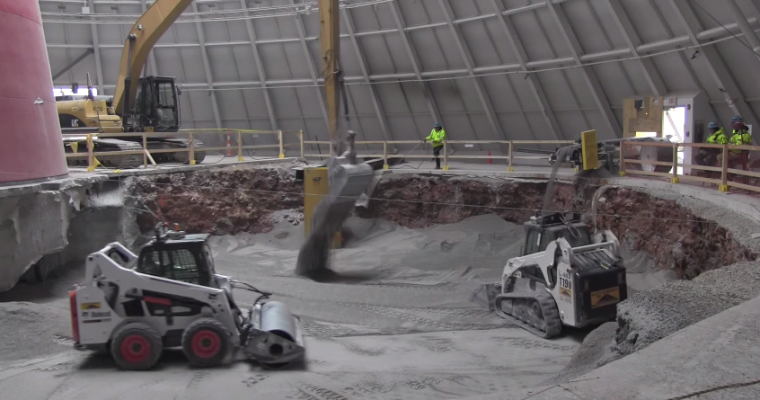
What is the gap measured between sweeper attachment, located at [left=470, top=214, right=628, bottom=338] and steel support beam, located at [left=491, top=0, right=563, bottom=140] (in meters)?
8.97

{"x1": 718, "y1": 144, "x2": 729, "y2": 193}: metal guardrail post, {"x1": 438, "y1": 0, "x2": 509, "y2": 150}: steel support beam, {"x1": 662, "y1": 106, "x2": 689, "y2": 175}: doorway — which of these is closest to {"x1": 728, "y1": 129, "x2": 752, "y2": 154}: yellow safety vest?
{"x1": 718, "y1": 144, "x2": 729, "y2": 193}: metal guardrail post

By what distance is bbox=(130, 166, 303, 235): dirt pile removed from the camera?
1780cm

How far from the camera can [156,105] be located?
64.8 feet

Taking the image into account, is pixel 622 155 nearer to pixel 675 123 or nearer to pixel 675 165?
pixel 675 165

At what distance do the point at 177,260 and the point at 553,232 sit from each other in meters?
6.21

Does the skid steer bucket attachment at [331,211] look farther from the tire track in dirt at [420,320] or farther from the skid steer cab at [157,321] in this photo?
the skid steer cab at [157,321]

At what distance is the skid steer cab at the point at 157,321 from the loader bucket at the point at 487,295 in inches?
170

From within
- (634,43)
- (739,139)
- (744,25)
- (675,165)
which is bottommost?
(675,165)

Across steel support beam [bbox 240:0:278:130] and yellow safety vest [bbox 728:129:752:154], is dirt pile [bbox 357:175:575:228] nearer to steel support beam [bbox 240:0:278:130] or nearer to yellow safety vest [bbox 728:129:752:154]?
yellow safety vest [bbox 728:129:752:154]

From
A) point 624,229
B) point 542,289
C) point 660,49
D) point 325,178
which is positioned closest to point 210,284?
point 542,289

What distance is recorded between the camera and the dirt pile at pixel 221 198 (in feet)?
58.4

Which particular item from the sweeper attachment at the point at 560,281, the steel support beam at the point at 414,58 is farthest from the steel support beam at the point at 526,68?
the sweeper attachment at the point at 560,281

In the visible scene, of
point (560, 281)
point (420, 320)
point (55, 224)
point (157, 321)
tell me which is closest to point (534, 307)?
point (560, 281)

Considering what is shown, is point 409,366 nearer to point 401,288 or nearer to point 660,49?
point 401,288
